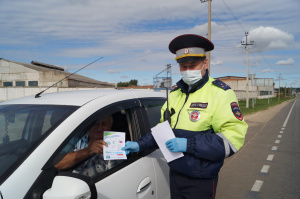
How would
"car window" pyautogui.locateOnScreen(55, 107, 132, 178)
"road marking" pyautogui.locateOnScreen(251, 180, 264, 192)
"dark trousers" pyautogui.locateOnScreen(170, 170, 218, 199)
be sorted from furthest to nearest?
"road marking" pyautogui.locateOnScreen(251, 180, 264, 192)
"dark trousers" pyautogui.locateOnScreen(170, 170, 218, 199)
"car window" pyautogui.locateOnScreen(55, 107, 132, 178)

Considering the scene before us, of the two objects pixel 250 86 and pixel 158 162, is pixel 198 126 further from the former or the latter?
pixel 250 86

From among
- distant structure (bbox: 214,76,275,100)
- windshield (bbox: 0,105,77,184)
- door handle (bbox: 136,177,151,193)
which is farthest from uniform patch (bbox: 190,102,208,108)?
distant structure (bbox: 214,76,275,100)

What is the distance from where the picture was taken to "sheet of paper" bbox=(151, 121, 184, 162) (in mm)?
2057

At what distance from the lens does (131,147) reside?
2.17 metres

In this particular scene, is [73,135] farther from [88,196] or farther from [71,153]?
[88,196]

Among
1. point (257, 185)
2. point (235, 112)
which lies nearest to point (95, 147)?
point (235, 112)

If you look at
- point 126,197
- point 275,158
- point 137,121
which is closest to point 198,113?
point 137,121

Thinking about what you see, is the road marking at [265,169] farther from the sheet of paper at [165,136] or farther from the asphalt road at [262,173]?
the sheet of paper at [165,136]

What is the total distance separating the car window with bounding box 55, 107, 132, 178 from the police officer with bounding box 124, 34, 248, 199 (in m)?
0.26

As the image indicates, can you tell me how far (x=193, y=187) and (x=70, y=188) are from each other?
109 centimetres

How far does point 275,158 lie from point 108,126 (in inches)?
221

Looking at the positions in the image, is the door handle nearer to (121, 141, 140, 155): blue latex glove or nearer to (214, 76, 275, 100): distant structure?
(121, 141, 140, 155): blue latex glove

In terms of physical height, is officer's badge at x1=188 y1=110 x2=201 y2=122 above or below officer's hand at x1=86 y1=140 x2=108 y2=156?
above

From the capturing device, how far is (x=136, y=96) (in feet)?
8.79
